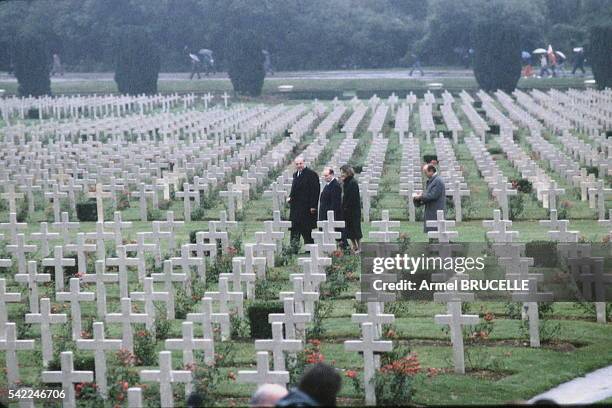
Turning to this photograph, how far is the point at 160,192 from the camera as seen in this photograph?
29562 millimetres

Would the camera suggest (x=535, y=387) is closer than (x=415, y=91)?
Yes

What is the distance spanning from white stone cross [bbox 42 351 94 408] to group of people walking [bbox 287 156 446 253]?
770 cm

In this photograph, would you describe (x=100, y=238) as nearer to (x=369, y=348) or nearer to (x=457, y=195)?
(x=457, y=195)

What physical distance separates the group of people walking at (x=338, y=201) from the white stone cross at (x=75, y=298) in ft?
17.9

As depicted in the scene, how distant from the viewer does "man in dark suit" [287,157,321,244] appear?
22547 millimetres

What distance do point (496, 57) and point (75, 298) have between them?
5510cm

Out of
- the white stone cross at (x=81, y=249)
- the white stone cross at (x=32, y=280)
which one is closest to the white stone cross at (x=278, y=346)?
the white stone cross at (x=32, y=280)

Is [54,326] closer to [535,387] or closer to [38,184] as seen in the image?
[535,387]

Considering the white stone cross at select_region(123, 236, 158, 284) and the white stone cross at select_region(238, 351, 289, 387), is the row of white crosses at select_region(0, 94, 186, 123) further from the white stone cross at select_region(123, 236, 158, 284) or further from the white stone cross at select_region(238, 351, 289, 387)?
the white stone cross at select_region(238, 351, 289, 387)

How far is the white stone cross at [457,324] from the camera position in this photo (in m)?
15.6

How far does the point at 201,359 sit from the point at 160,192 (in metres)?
14.5

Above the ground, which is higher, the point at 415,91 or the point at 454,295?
the point at 454,295

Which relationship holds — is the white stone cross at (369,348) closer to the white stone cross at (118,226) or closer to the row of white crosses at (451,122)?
the white stone cross at (118,226)

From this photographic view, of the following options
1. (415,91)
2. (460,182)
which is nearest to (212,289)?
(460,182)
